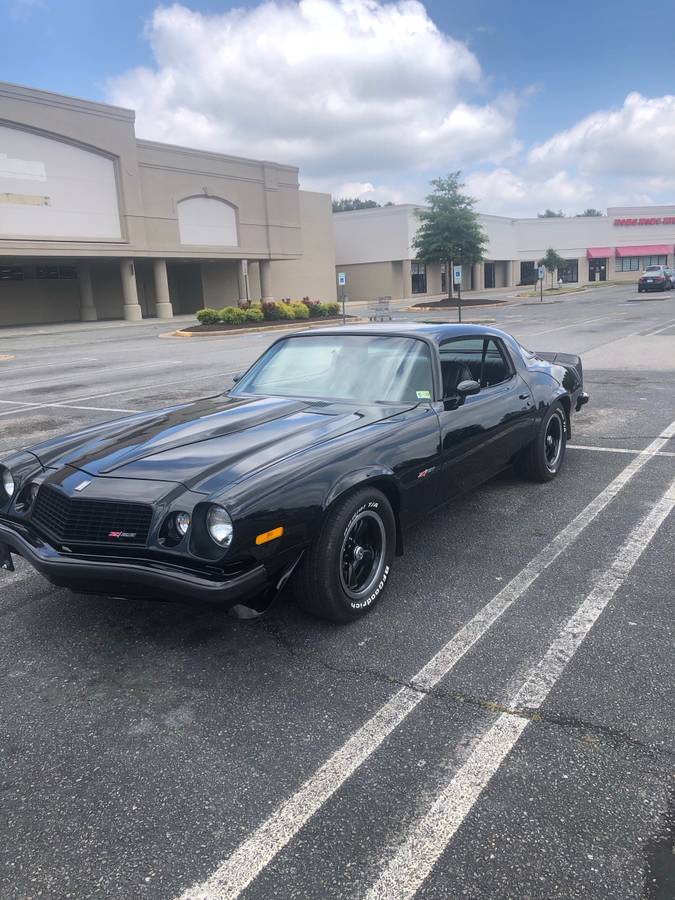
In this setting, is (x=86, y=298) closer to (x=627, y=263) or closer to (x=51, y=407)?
(x=51, y=407)

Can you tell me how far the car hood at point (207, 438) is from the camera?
340 centimetres

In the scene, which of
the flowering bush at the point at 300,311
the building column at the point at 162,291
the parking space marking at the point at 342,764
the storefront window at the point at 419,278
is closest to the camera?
the parking space marking at the point at 342,764

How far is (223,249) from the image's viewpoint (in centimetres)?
4238

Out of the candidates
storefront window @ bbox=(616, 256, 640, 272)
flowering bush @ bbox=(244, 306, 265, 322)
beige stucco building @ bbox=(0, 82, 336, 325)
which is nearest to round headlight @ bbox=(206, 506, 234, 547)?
flowering bush @ bbox=(244, 306, 265, 322)

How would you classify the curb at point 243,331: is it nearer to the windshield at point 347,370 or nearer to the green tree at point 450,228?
the green tree at point 450,228

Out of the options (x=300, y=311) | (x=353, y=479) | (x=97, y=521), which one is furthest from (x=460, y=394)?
(x=300, y=311)

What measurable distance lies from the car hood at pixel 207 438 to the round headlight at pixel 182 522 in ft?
0.52

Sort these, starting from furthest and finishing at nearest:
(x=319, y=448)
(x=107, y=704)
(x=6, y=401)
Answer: (x=6, y=401) < (x=319, y=448) < (x=107, y=704)

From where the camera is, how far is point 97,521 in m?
3.24

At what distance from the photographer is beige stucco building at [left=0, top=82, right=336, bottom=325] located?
32.6 metres

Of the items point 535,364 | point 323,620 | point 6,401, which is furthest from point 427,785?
point 6,401

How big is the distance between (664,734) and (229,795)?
1.67 metres

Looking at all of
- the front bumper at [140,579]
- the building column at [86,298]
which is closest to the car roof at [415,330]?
the front bumper at [140,579]

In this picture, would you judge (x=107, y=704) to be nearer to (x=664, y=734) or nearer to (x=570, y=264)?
(x=664, y=734)
